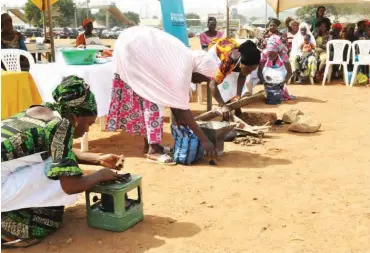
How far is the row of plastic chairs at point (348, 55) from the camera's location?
33.6ft

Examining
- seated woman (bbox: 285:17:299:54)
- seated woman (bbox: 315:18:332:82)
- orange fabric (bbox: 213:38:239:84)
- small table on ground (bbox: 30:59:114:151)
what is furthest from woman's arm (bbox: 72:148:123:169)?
seated woman (bbox: 285:17:299:54)

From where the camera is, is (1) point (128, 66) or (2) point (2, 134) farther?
(1) point (128, 66)

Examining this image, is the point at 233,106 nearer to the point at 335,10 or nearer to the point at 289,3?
the point at 289,3

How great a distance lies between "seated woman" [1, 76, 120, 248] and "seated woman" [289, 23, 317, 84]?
849 centimetres

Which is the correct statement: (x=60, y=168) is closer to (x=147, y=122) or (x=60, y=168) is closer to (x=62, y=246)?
(x=62, y=246)

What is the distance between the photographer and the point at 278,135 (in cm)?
586

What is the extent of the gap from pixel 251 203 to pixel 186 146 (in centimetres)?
118

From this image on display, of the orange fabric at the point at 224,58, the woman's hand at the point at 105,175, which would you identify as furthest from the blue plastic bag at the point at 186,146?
the woman's hand at the point at 105,175

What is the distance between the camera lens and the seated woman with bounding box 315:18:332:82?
10.9 m

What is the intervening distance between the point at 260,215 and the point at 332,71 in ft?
29.6

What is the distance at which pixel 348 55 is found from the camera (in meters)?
10.4

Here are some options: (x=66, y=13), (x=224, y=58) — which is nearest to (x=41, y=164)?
(x=224, y=58)

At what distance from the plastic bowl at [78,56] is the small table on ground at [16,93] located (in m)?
0.44

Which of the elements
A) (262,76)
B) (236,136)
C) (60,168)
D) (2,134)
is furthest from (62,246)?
(262,76)
